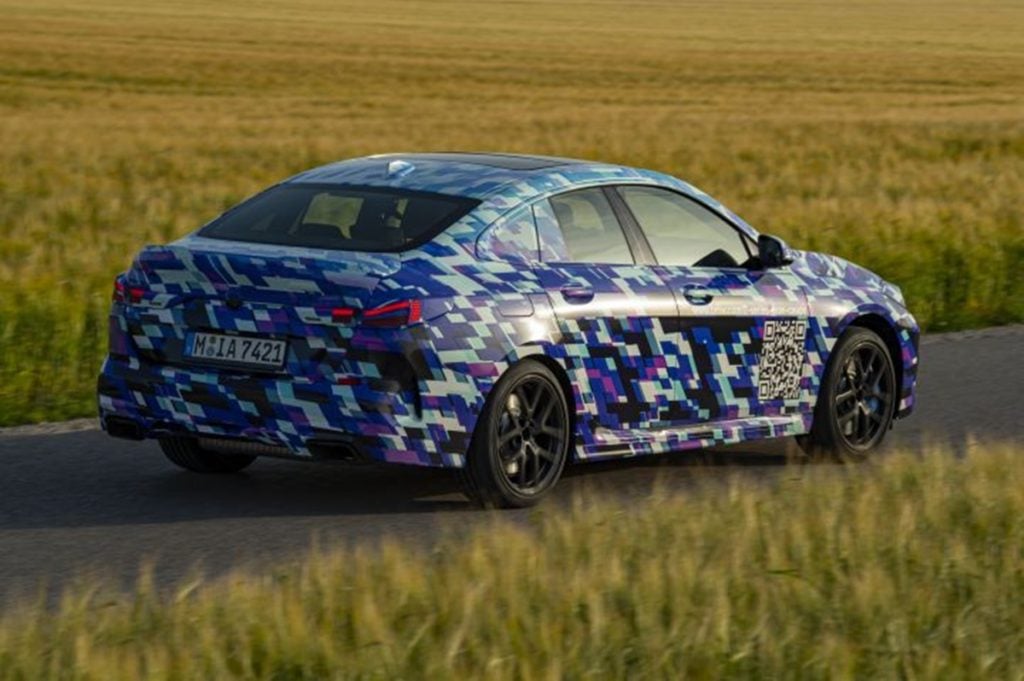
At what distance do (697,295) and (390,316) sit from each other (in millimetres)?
1790

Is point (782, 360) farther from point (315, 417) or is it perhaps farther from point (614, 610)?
point (614, 610)

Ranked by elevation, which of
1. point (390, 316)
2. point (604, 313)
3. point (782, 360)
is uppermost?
A: point (390, 316)

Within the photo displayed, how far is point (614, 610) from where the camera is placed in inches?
240

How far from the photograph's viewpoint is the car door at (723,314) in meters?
9.77

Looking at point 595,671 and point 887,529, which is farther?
point 887,529

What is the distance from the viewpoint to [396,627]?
5.88m

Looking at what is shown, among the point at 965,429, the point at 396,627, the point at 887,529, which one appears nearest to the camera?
the point at 396,627

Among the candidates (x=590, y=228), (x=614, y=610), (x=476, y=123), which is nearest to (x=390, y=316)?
(x=590, y=228)

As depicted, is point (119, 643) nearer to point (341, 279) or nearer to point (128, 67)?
point (341, 279)

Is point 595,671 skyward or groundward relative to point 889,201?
skyward

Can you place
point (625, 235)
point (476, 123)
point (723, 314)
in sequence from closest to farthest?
point (625, 235) < point (723, 314) < point (476, 123)

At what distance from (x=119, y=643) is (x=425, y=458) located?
3038 millimetres

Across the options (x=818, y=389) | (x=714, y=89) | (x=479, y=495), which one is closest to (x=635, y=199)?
(x=818, y=389)

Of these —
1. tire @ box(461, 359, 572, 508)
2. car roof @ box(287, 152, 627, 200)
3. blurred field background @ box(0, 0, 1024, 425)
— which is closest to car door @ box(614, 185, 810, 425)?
car roof @ box(287, 152, 627, 200)
